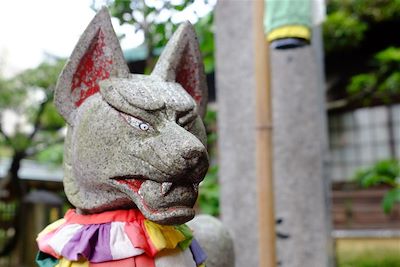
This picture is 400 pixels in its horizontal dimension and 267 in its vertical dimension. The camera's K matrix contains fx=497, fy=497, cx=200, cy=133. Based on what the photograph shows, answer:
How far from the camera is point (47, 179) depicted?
295 inches

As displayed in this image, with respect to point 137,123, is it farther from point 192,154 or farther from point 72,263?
point 72,263

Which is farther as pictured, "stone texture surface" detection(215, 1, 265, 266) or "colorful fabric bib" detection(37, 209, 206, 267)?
"stone texture surface" detection(215, 1, 265, 266)

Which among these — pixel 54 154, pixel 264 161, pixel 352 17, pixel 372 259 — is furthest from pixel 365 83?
pixel 54 154

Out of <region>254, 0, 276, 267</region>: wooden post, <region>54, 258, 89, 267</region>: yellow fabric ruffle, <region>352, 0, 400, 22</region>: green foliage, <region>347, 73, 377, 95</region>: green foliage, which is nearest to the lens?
<region>54, 258, 89, 267</region>: yellow fabric ruffle

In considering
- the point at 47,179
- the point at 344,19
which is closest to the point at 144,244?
the point at 344,19

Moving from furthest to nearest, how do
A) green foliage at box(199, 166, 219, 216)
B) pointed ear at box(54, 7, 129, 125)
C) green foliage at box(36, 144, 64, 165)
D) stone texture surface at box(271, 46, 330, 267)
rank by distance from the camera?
green foliage at box(36, 144, 64, 165)
green foliage at box(199, 166, 219, 216)
stone texture surface at box(271, 46, 330, 267)
pointed ear at box(54, 7, 129, 125)

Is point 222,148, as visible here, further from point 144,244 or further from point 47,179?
point 47,179

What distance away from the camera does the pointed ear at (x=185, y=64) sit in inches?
59.7

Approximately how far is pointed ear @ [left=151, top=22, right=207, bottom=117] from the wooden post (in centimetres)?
73

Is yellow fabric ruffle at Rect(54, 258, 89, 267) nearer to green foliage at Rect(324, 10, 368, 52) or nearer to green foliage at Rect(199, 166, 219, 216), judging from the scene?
green foliage at Rect(199, 166, 219, 216)

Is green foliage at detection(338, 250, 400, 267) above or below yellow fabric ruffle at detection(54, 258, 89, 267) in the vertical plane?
below

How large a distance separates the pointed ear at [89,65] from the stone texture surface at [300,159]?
1.88 meters

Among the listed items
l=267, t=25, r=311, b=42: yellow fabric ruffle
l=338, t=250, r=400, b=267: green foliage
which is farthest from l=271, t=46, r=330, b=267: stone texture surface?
l=338, t=250, r=400, b=267: green foliage

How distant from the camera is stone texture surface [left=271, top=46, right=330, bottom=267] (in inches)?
120
